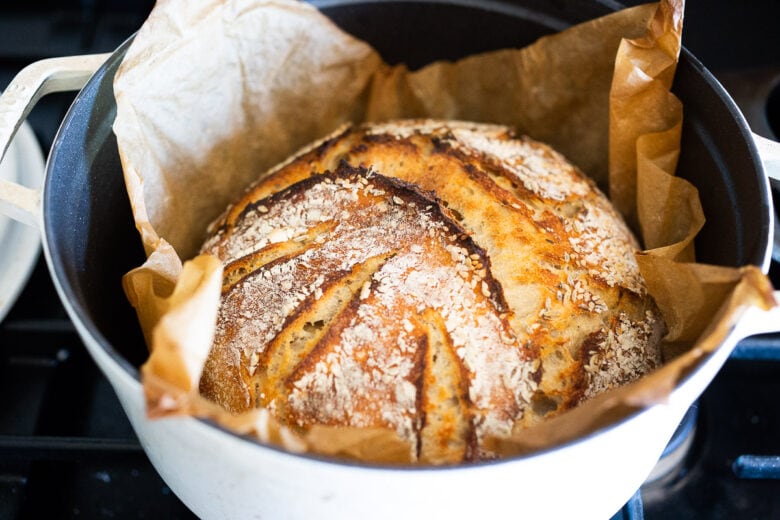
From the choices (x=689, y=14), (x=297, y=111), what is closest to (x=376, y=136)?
(x=297, y=111)

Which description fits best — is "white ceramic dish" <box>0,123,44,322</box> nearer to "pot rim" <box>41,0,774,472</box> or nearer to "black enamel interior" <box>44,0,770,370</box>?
"black enamel interior" <box>44,0,770,370</box>

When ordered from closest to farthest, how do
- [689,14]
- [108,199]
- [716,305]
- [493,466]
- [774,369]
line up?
[493,466] → [716,305] → [108,199] → [774,369] → [689,14]

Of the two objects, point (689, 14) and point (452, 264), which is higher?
point (689, 14)

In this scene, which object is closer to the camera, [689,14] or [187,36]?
[187,36]

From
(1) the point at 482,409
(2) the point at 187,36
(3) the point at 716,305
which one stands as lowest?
(1) the point at 482,409

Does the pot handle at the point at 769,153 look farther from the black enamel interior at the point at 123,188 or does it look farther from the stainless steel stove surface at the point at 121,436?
the stainless steel stove surface at the point at 121,436

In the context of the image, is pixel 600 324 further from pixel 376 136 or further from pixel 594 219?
pixel 376 136
